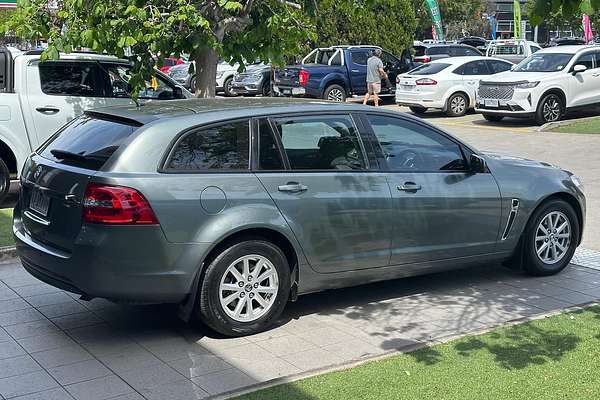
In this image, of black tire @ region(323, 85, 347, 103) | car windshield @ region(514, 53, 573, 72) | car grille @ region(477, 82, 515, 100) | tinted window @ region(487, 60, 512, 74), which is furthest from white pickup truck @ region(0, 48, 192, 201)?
tinted window @ region(487, 60, 512, 74)

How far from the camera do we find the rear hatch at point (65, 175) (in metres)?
5.23

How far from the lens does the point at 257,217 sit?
5.43 metres

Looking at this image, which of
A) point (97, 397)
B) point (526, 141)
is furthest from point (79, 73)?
point (526, 141)

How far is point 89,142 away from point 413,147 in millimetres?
2525

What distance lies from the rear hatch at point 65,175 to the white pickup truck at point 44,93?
161 inches

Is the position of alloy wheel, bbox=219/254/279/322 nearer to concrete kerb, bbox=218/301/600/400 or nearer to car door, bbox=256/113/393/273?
car door, bbox=256/113/393/273

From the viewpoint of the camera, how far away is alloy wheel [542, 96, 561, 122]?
19.0 m

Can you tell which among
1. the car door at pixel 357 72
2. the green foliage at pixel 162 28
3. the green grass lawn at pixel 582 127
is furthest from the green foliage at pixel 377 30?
the green foliage at pixel 162 28

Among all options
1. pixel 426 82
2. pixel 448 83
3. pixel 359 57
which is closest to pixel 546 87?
pixel 448 83

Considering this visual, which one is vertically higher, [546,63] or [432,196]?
[546,63]

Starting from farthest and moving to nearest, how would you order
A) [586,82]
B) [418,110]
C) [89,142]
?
[418,110], [586,82], [89,142]

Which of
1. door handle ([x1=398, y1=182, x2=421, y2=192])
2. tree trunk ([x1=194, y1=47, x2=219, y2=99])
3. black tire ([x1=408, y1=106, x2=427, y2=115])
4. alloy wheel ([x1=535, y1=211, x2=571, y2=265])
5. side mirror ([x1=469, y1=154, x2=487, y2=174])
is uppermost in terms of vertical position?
tree trunk ([x1=194, y1=47, x2=219, y2=99])

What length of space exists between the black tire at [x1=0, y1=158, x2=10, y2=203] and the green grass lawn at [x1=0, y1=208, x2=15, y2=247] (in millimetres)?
197

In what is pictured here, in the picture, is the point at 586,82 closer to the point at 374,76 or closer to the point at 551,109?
the point at 551,109
